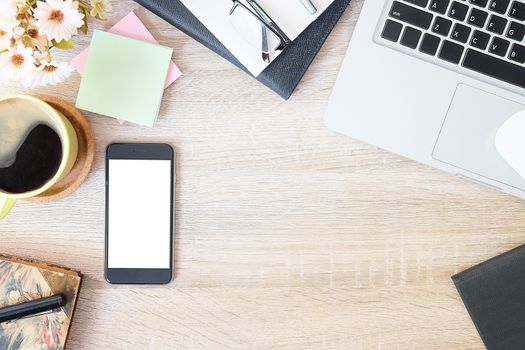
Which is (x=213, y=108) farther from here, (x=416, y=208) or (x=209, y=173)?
(x=416, y=208)

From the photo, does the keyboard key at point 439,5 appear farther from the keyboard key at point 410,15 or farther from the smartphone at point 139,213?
the smartphone at point 139,213

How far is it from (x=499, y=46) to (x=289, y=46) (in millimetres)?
228

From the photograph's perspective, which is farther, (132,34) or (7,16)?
(132,34)

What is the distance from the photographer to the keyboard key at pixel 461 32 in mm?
680

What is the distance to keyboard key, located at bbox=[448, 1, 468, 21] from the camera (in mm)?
678

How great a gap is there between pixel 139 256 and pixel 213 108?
194mm

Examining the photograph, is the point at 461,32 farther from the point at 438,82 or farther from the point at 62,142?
the point at 62,142

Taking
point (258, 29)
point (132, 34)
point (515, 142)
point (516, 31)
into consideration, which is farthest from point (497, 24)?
point (132, 34)

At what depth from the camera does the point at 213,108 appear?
0.74m

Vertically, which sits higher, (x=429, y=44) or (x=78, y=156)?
(x=429, y=44)

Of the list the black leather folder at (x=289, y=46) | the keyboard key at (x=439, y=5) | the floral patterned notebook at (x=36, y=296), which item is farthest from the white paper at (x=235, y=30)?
the floral patterned notebook at (x=36, y=296)

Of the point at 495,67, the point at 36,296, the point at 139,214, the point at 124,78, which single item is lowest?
the point at 36,296

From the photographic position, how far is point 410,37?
691 millimetres

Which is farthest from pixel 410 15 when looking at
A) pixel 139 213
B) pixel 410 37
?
pixel 139 213
